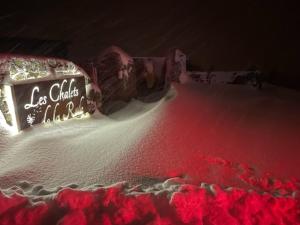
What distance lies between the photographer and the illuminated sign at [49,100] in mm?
3946

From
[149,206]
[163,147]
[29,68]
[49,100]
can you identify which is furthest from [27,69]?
[149,206]

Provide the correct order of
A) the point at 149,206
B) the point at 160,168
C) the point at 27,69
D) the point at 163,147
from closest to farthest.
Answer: the point at 149,206 < the point at 160,168 < the point at 163,147 < the point at 27,69

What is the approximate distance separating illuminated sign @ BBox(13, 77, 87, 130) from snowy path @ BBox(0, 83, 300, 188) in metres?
0.21

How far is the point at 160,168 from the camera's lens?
142 inches

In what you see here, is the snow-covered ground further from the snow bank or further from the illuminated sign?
the illuminated sign

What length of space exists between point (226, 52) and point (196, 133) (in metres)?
6.02

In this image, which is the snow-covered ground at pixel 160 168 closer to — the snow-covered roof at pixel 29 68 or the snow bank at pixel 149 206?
the snow bank at pixel 149 206

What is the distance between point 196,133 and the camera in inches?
179

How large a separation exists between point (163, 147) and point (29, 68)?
248 centimetres

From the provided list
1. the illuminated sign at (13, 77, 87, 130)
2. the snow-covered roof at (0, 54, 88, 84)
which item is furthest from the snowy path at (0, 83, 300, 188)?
the snow-covered roof at (0, 54, 88, 84)

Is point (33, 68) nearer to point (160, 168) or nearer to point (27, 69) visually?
point (27, 69)

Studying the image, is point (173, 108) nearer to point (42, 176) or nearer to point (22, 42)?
point (42, 176)

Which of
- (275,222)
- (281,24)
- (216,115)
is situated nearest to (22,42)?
(216,115)

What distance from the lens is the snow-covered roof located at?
12.8 feet
